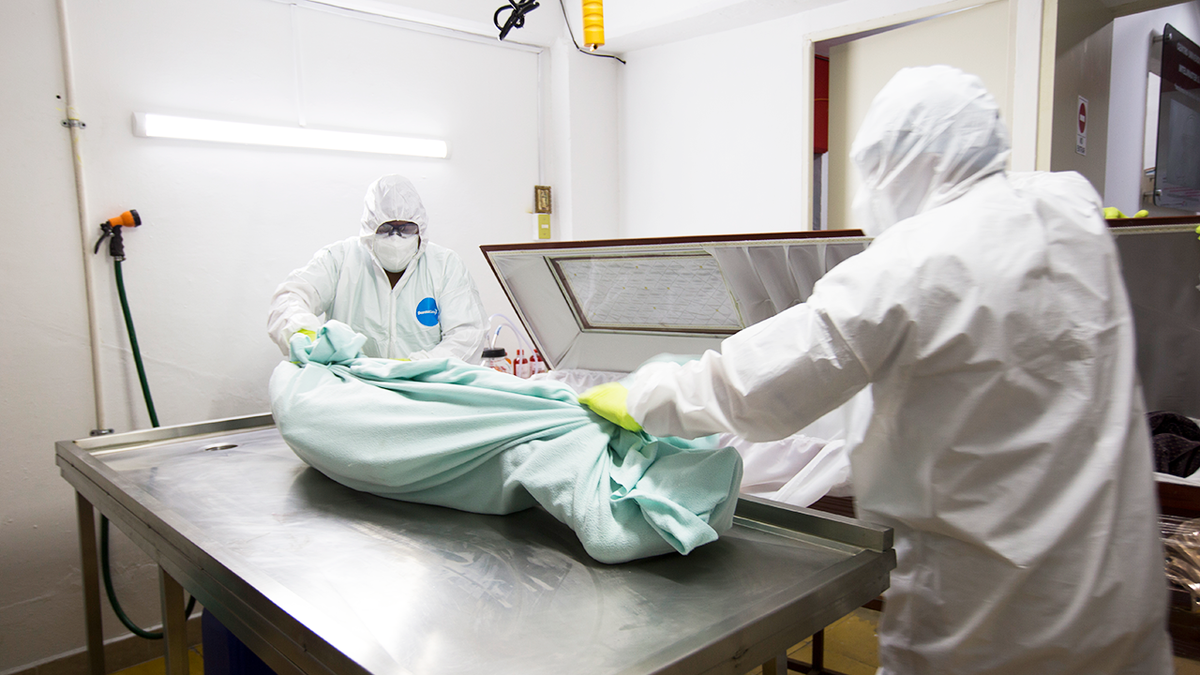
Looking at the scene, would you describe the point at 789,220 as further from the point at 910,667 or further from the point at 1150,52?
the point at 910,667

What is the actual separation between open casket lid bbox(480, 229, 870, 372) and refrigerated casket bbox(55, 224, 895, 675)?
0.01 m

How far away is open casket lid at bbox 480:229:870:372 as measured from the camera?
1.73 meters

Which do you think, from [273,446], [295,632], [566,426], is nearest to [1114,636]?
[566,426]

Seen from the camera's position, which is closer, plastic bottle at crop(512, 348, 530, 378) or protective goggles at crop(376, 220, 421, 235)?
protective goggles at crop(376, 220, 421, 235)

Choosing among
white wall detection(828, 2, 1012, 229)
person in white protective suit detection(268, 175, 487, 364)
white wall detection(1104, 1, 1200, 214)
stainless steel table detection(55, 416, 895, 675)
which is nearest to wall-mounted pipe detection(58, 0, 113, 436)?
person in white protective suit detection(268, 175, 487, 364)

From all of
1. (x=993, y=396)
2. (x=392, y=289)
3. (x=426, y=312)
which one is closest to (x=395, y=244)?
(x=392, y=289)

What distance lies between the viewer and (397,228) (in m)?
2.93

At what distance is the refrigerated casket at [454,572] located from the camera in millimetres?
820

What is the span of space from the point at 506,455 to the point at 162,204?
2.27 meters

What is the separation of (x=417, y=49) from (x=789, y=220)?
194 cm

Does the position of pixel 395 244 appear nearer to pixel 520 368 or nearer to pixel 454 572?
pixel 520 368

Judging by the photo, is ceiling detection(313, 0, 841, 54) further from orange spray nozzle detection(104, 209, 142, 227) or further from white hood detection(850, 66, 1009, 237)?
white hood detection(850, 66, 1009, 237)

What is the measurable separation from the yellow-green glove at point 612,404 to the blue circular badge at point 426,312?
6.07 feet

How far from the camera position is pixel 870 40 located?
10.2 ft
